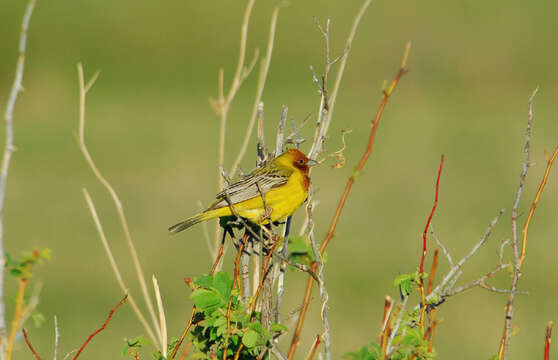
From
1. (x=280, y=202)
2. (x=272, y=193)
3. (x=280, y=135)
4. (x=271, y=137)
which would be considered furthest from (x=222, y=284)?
(x=271, y=137)

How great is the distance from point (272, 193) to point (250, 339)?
294 centimetres

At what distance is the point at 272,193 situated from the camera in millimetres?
5535

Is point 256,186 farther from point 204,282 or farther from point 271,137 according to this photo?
point 271,137

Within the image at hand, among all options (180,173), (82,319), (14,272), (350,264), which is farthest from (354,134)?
(14,272)

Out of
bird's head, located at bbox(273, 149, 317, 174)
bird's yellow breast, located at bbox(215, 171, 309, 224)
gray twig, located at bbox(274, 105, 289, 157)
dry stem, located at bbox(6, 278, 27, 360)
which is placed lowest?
dry stem, located at bbox(6, 278, 27, 360)

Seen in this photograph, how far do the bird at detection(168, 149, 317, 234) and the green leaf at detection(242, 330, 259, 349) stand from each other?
2519 mm

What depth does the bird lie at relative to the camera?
17.4ft

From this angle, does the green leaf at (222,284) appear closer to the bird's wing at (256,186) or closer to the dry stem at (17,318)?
the dry stem at (17,318)

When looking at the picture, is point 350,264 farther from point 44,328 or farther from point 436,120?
point 436,120

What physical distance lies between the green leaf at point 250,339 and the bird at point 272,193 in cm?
252

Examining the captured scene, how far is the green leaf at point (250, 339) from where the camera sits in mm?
2609

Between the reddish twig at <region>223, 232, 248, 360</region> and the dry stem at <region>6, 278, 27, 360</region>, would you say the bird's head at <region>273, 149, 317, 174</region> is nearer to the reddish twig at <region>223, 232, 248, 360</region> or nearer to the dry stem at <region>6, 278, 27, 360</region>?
the reddish twig at <region>223, 232, 248, 360</region>

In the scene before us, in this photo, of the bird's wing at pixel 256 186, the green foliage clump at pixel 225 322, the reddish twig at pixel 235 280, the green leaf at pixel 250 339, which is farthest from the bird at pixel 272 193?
the green leaf at pixel 250 339

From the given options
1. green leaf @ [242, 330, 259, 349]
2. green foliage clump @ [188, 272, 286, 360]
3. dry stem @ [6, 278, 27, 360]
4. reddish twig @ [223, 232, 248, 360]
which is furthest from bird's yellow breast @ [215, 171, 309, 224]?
dry stem @ [6, 278, 27, 360]
